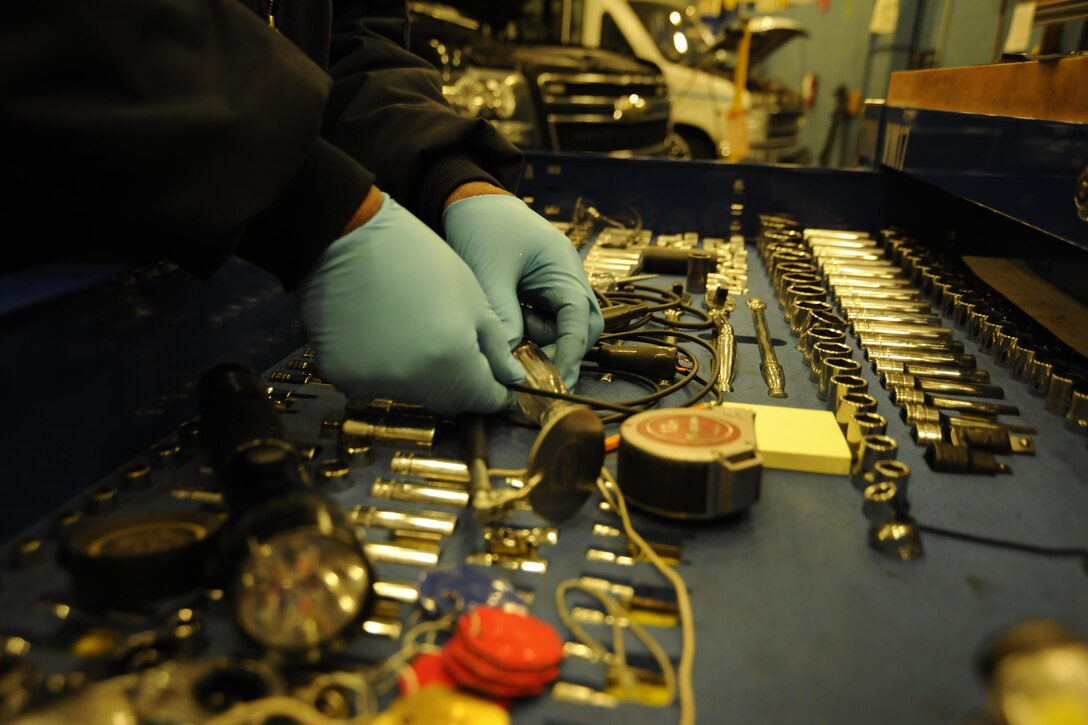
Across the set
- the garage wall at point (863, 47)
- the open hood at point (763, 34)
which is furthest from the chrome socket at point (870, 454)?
the open hood at point (763, 34)

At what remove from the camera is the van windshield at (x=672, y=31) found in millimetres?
5578

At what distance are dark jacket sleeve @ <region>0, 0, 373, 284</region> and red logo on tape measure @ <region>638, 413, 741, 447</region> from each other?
0.49 m

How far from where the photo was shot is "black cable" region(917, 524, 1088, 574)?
2.40 feet

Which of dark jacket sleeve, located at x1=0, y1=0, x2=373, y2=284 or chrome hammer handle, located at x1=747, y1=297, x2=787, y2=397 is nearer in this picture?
dark jacket sleeve, located at x1=0, y1=0, x2=373, y2=284

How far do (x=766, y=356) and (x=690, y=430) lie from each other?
1.57 ft

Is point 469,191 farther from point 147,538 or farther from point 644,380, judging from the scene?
point 147,538

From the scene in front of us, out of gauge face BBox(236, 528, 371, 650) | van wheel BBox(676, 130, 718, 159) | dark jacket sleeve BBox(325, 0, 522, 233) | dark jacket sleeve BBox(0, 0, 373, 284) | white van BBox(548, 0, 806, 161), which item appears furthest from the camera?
van wheel BBox(676, 130, 718, 159)

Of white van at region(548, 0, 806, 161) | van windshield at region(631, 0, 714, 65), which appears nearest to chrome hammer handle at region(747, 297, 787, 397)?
white van at region(548, 0, 806, 161)

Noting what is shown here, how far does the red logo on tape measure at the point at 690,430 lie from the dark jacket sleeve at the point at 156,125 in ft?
1.61

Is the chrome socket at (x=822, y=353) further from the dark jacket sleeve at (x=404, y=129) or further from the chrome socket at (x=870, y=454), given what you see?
the dark jacket sleeve at (x=404, y=129)

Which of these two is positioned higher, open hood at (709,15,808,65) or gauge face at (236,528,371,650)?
open hood at (709,15,808,65)

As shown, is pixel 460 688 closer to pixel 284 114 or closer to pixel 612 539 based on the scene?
pixel 612 539

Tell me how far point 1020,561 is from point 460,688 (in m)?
0.55

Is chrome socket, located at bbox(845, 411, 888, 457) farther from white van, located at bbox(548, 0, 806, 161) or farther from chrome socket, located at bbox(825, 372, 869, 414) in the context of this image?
Answer: white van, located at bbox(548, 0, 806, 161)
